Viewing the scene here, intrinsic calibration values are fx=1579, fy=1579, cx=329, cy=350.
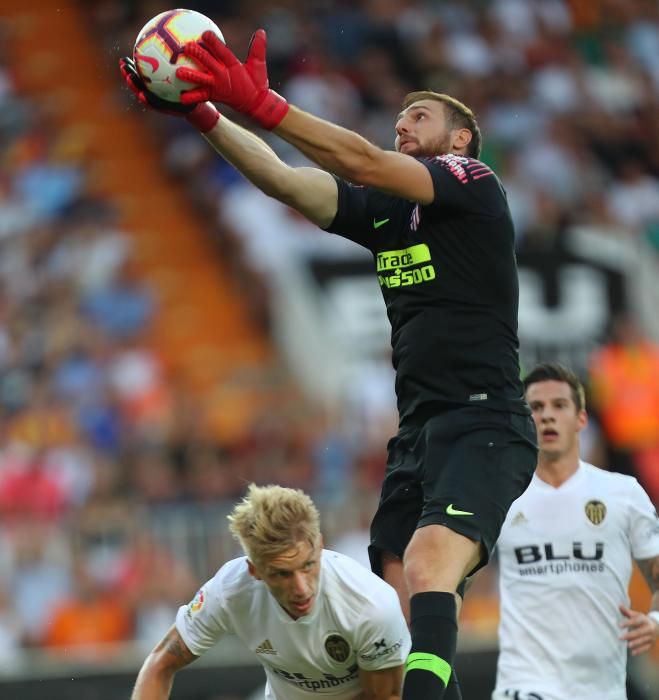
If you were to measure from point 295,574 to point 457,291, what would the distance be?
113 centimetres

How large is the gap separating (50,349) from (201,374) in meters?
1.74

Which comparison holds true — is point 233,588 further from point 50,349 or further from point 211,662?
point 50,349

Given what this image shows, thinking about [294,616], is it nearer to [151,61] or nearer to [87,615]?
[151,61]

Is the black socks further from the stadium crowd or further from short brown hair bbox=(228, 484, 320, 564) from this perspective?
the stadium crowd

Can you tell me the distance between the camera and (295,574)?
5508 millimetres

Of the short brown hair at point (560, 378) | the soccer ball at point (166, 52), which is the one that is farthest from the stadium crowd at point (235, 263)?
the soccer ball at point (166, 52)

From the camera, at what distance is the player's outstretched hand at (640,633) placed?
21.3ft

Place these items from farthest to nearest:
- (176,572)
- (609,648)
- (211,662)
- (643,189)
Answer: (643,189) → (176,572) → (211,662) → (609,648)

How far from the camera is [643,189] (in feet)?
49.9

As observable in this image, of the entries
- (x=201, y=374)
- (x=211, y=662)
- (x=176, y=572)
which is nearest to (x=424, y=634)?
(x=211, y=662)

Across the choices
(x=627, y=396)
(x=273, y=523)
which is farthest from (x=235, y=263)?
(x=273, y=523)

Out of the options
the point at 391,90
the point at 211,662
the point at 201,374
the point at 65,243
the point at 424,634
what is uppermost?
the point at 391,90

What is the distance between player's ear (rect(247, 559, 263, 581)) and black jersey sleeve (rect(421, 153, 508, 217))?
144 cm

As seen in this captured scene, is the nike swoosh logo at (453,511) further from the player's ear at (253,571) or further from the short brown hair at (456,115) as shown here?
the short brown hair at (456,115)
